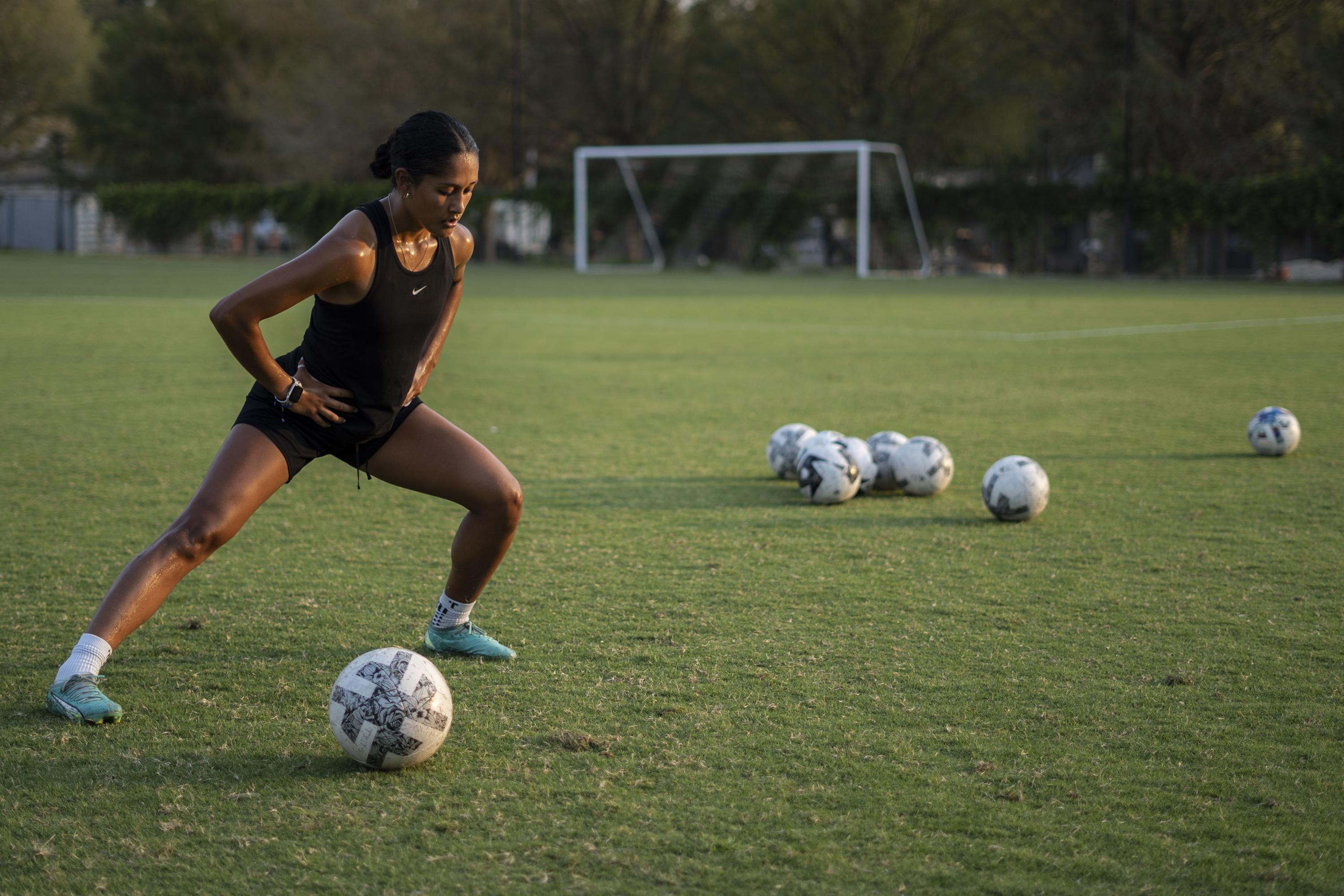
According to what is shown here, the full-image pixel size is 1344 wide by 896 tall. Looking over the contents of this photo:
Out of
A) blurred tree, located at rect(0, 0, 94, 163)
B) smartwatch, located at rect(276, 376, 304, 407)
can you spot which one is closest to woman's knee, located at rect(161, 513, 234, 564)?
smartwatch, located at rect(276, 376, 304, 407)

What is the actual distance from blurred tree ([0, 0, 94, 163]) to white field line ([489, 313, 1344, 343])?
5322 cm

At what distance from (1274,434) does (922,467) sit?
295cm

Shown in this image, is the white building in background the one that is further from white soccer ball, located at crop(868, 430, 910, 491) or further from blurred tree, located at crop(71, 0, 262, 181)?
white soccer ball, located at crop(868, 430, 910, 491)

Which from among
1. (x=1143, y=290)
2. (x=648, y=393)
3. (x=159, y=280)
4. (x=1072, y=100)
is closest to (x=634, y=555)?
(x=648, y=393)

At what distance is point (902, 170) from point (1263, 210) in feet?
33.7

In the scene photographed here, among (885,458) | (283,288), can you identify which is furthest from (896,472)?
(283,288)

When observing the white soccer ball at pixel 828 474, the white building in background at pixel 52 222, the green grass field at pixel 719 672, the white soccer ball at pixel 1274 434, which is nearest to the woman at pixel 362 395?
the green grass field at pixel 719 672

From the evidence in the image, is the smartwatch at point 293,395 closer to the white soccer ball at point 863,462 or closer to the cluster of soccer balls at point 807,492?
the cluster of soccer balls at point 807,492

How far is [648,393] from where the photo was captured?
1282 centimetres

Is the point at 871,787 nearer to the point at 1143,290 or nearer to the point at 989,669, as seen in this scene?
the point at 989,669

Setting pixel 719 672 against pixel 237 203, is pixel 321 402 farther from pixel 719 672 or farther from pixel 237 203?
pixel 237 203

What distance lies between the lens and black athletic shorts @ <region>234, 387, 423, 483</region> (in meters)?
4.35

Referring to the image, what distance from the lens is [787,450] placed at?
27.1 ft

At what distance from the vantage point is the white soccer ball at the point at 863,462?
760 cm
